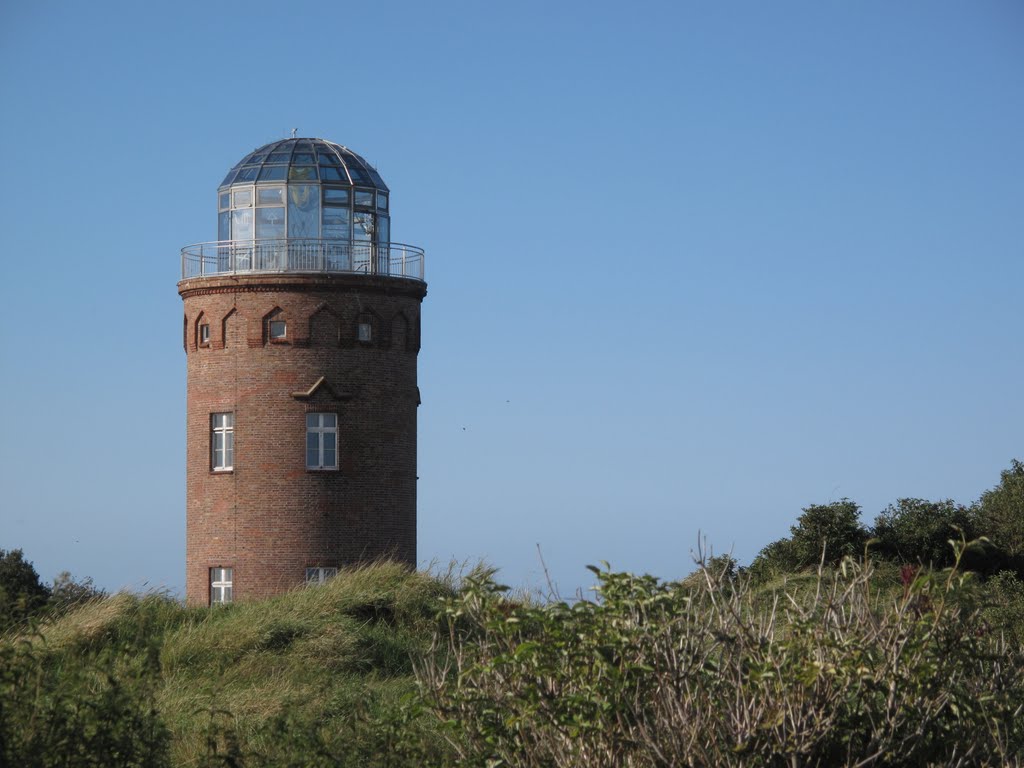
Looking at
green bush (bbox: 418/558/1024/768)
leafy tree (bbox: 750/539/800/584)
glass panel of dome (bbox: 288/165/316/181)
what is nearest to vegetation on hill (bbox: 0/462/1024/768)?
green bush (bbox: 418/558/1024/768)

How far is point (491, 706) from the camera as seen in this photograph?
36.6 feet

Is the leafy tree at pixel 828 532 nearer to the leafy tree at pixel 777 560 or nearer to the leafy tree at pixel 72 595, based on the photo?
the leafy tree at pixel 777 560

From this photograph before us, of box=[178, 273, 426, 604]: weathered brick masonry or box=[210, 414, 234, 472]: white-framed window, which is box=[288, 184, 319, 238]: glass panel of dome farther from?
box=[210, 414, 234, 472]: white-framed window

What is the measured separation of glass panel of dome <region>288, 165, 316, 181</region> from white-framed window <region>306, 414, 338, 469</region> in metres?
5.32

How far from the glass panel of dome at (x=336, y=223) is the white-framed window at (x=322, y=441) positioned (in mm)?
4054

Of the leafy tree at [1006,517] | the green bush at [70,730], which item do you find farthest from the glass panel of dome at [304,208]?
the green bush at [70,730]

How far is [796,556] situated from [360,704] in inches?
694

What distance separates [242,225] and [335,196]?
7.11 feet

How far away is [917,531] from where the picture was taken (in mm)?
31000

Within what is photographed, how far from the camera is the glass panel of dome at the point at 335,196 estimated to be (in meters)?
32.6

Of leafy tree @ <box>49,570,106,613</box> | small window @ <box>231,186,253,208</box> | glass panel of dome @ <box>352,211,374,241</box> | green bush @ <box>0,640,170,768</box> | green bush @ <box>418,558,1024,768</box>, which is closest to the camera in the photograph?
green bush @ <box>418,558,1024,768</box>

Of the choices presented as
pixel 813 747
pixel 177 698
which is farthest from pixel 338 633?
pixel 813 747

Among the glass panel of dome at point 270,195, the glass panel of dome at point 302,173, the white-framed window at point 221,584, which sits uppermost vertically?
the glass panel of dome at point 302,173

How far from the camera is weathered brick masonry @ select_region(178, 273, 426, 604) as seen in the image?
31.1 m
